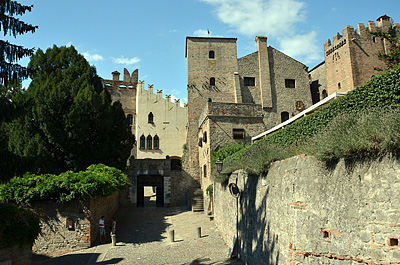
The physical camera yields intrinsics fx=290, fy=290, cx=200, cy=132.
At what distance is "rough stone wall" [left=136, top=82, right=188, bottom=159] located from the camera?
32.1 metres

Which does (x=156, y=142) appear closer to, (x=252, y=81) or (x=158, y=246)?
(x=252, y=81)

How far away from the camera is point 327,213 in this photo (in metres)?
5.80

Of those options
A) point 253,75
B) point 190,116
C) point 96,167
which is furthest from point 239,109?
point 96,167

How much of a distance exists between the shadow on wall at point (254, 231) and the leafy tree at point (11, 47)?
8040mm

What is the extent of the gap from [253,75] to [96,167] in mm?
18891

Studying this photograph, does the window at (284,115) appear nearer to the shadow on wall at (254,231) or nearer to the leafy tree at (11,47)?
the shadow on wall at (254,231)

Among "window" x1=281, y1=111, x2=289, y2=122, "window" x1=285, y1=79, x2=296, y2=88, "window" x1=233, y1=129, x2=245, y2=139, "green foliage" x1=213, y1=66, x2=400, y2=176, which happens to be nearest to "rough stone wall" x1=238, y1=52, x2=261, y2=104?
"window" x1=281, y1=111, x2=289, y2=122

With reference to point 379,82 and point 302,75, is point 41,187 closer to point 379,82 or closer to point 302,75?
point 379,82

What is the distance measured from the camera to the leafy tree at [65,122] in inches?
723

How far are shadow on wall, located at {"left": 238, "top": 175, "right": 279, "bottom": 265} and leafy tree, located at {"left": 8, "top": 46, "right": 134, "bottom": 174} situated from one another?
487 inches

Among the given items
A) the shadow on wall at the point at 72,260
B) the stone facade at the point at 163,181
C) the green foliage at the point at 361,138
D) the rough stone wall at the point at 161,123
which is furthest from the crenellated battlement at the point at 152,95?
the green foliage at the point at 361,138

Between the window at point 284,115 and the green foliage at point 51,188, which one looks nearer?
the green foliage at point 51,188

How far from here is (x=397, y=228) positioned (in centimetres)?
436

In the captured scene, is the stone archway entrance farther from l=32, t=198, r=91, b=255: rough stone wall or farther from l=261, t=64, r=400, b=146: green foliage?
l=261, t=64, r=400, b=146: green foliage
